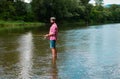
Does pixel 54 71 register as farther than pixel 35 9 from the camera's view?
No

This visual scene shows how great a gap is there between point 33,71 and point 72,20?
310 ft

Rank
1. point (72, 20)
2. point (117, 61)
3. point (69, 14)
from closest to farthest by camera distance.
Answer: point (117, 61) < point (69, 14) < point (72, 20)

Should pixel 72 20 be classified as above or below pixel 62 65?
below

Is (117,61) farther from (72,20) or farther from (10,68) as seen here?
(72,20)

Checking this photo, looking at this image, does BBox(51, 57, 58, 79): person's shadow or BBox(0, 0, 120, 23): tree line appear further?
BBox(0, 0, 120, 23): tree line

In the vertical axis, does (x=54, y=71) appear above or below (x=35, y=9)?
above

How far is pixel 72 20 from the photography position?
10644 cm

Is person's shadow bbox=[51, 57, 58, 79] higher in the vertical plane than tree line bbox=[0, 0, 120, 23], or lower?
higher

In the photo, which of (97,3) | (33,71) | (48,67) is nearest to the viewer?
(33,71)

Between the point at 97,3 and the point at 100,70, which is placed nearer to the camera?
the point at 100,70

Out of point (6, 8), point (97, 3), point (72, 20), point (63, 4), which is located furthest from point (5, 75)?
point (97, 3)

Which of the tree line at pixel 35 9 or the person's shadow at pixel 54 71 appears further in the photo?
the tree line at pixel 35 9

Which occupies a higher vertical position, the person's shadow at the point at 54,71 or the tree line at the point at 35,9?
the person's shadow at the point at 54,71

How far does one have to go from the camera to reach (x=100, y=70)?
12164mm
